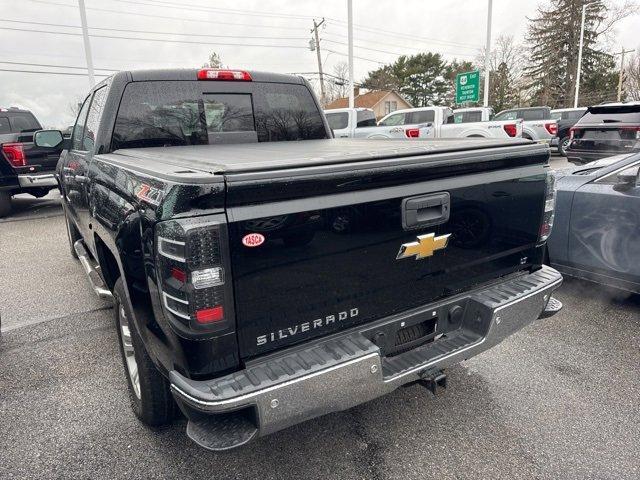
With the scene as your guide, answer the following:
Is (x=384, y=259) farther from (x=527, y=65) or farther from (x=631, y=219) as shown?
(x=527, y=65)

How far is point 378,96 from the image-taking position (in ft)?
170

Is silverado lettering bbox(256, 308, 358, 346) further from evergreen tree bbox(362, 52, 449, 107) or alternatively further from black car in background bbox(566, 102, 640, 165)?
evergreen tree bbox(362, 52, 449, 107)

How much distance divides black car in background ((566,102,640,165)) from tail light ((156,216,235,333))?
A: 35.9 feet

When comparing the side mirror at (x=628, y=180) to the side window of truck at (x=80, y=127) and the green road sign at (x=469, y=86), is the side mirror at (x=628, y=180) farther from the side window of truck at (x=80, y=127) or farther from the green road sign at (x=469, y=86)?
the green road sign at (x=469, y=86)

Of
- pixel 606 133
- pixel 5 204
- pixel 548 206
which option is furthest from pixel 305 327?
pixel 606 133

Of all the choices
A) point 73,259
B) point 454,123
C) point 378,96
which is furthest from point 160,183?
point 378,96

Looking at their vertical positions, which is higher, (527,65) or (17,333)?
(527,65)

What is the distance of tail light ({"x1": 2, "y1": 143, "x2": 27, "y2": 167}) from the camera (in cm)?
854

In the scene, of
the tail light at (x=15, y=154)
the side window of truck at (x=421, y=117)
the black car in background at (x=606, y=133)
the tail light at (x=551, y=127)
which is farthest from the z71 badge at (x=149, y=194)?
the tail light at (x=551, y=127)

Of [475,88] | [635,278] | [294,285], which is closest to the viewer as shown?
[294,285]

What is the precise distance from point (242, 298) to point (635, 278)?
11.6ft

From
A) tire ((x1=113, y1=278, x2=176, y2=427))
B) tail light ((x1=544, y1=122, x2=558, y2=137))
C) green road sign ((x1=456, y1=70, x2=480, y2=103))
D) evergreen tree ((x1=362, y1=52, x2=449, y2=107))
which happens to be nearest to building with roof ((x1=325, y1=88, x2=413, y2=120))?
evergreen tree ((x1=362, y1=52, x2=449, y2=107))

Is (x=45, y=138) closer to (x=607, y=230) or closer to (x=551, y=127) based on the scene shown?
(x=607, y=230)

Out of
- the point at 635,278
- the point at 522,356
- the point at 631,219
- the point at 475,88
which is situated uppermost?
the point at 475,88
